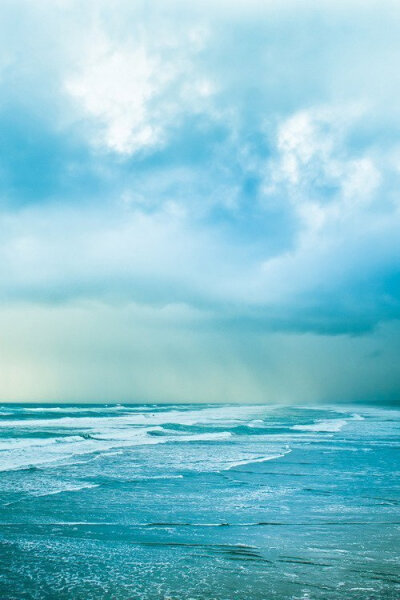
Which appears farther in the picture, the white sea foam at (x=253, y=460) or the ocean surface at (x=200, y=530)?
the white sea foam at (x=253, y=460)

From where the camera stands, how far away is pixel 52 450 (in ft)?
77.6

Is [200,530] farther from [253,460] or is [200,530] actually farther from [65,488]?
[253,460]

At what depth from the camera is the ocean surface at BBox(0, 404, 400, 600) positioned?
6281 millimetres

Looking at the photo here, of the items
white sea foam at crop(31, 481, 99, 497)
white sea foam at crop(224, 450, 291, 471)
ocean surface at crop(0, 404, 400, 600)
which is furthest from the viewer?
white sea foam at crop(224, 450, 291, 471)

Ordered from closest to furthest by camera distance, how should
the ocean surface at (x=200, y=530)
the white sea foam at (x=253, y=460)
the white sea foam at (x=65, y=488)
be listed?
the ocean surface at (x=200, y=530)
the white sea foam at (x=65, y=488)
the white sea foam at (x=253, y=460)

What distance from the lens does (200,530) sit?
9.07 m

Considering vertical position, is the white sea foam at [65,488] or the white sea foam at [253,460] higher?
the white sea foam at [65,488]

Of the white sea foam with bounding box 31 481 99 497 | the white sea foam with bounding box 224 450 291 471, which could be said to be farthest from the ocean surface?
the white sea foam with bounding box 224 450 291 471

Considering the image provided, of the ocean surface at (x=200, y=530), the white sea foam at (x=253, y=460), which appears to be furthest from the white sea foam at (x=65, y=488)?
the white sea foam at (x=253, y=460)

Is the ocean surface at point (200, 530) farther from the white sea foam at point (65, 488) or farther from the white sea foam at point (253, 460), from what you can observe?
the white sea foam at point (253, 460)

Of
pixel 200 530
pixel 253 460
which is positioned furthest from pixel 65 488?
pixel 253 460

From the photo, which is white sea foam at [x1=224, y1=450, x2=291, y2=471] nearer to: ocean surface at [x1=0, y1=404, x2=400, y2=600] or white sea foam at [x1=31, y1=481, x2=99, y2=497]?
ocean surface at [x1=0, y1=404, x2=400, y2=600]

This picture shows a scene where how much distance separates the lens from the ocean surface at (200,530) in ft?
20.6

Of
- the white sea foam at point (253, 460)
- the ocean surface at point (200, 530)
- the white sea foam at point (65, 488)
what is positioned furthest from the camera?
the white sea foam at point (253, 460)
